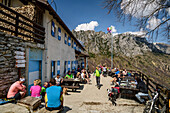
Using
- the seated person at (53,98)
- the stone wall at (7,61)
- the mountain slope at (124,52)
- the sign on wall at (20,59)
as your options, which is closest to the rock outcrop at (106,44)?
the mountain slope at (124,52)

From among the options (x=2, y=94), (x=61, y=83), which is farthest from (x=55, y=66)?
(x=2, y=94)

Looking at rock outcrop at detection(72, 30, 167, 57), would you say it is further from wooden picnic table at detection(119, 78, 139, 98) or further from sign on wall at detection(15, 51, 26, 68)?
sign on wall at detection(15, 51, 26, 68)

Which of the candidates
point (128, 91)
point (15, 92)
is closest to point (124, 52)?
point (128, 91)

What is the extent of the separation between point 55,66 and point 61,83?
6.24ft

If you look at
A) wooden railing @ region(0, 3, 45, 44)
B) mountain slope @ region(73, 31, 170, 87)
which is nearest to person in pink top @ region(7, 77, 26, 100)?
wooden railing @ region(0, 3, 45, 44)

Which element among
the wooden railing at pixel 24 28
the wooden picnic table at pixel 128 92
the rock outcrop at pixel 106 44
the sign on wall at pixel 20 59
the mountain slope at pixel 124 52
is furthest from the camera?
the rock outcrop at pixel 106 44

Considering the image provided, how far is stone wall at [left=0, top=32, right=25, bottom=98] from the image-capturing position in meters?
3.43

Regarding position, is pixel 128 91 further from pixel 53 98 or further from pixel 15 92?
pixel 15 92

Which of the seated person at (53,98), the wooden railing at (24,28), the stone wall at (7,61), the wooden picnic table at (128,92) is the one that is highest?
the wooden railing at (24,28)

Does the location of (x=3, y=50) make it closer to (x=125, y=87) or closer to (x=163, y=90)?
(x=125, y=87)

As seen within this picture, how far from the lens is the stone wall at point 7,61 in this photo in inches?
135

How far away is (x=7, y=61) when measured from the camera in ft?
12.0

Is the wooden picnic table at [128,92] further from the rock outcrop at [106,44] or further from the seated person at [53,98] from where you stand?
the rock outcrop at [106,44]

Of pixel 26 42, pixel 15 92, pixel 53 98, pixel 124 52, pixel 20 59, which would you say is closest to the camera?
pixel 53 98
